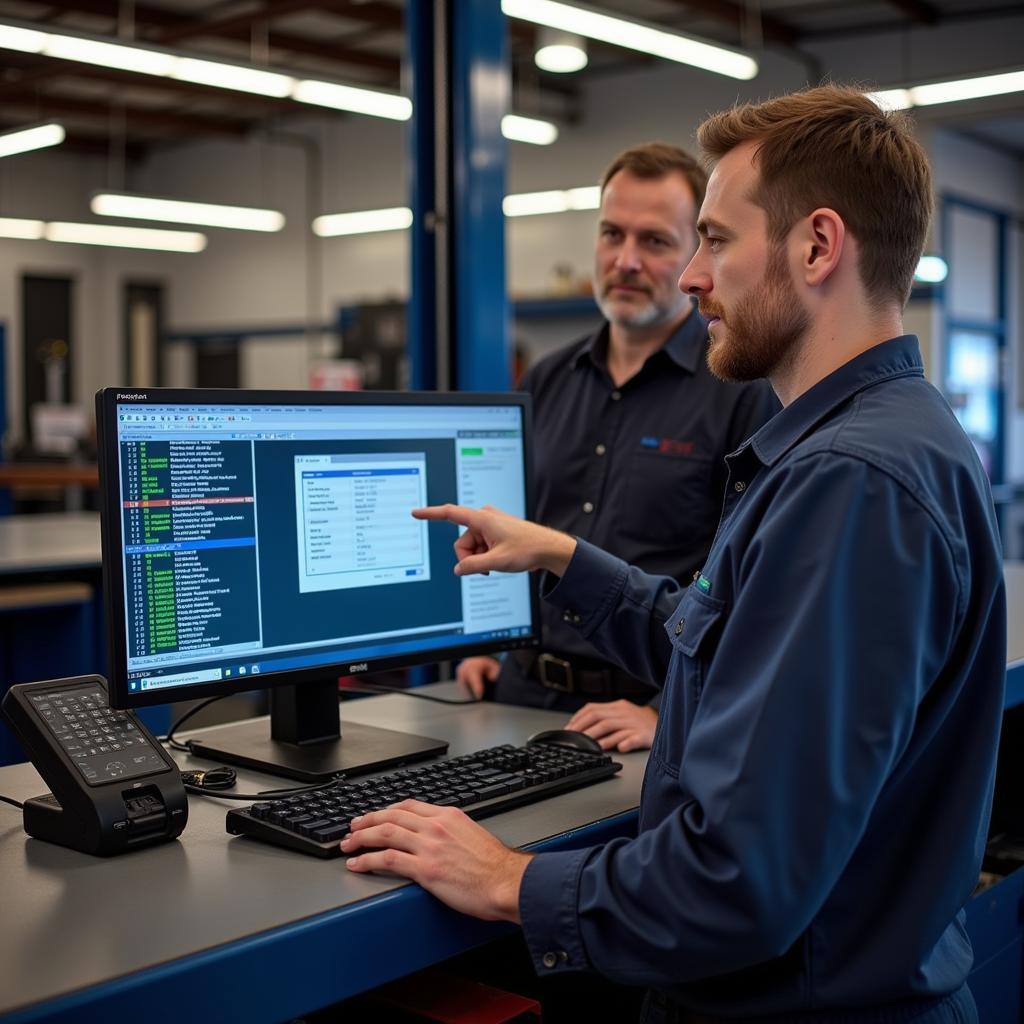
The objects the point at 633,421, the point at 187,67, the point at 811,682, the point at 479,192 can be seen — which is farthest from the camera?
the point at 187,67

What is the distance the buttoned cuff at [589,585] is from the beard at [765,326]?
43 cm

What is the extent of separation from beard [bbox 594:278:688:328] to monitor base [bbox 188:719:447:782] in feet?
2.91

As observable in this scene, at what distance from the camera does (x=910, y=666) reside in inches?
41.6

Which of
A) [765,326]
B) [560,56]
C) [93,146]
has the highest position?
[93,146]

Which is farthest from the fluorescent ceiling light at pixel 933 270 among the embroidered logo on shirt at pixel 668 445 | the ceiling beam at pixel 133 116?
the ceiling beam at pixel 133 116

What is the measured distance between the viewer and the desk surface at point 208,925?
1.02 metres

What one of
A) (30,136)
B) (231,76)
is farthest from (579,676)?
(30,136)

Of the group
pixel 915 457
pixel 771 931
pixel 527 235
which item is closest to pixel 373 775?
pixel 771 931

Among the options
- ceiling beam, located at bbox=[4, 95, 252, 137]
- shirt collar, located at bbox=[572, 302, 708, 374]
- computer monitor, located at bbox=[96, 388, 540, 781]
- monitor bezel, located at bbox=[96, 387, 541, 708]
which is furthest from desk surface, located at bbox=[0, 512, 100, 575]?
ceiling beam, located at bbox=[4, 95, 252, 137]

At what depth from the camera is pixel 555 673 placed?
2.10 meters

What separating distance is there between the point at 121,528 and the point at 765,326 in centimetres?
73

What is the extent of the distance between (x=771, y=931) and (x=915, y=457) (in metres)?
0.42

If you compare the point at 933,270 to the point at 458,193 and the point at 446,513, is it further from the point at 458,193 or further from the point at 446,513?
the point at 446,513

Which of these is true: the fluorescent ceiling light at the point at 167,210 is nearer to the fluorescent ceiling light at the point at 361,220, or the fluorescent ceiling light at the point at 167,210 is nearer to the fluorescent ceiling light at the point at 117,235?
the fluorescent ceiling light at the point at 361,220
